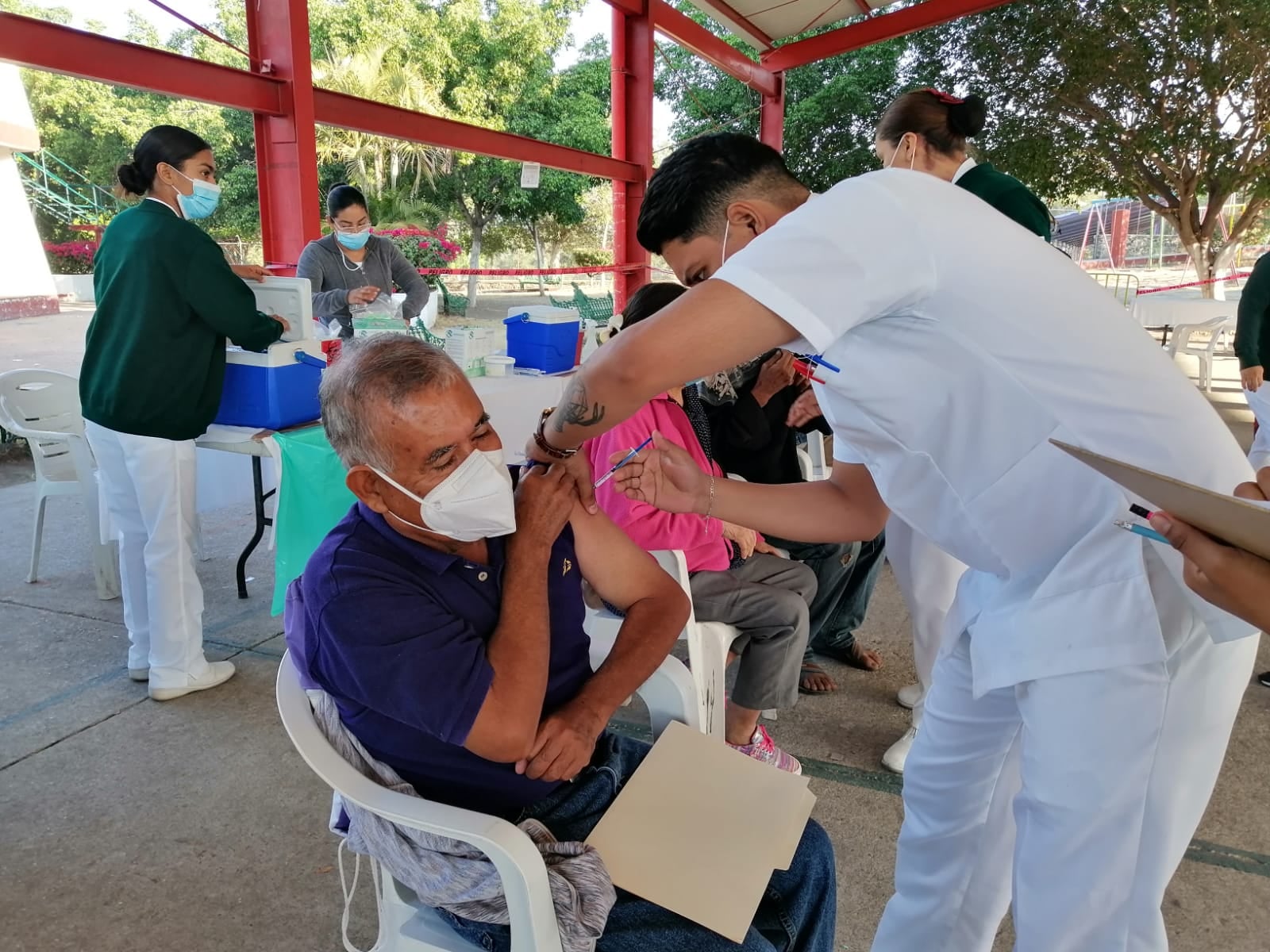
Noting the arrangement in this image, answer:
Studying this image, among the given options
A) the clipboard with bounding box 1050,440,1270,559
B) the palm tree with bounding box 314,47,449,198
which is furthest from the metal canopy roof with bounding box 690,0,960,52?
the clipboard with bounding box 1050,440,1270,559

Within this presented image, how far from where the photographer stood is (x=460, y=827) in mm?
999

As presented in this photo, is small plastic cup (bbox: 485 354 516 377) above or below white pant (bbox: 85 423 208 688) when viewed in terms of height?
above

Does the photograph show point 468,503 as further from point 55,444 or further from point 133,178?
point 55,444

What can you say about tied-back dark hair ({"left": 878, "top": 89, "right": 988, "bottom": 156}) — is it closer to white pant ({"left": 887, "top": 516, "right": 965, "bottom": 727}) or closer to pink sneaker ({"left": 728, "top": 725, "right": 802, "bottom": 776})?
white pant ({"left": 887, "top": 516, "right": 965, "bottom": 727})

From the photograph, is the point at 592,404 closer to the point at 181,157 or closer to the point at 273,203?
the point at 181,157

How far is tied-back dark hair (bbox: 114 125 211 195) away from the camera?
2.60 meters

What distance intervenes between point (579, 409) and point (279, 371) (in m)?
2.11

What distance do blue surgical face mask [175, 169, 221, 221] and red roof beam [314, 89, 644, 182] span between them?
2.36 meters

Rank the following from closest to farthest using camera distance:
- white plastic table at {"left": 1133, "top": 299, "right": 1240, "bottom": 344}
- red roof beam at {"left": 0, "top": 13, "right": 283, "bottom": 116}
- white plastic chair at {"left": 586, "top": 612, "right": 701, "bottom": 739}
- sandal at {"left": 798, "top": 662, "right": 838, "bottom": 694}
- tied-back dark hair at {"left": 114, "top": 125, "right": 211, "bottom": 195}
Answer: white plastic chair at {"left": 586, "top": 612, "right": 701, "bottom": 739}, tied-back dark hair at {"left": 114, "top": 125, "right": 211, "bottom": 195}, sandal at {"left": 798, "top": 662, "right": 838, "bottom": 694}, red roof beam at {"left": 0, "top": 13, "right": 283, "bottom": 116}, white plastic table at {"left": 1133, "top": 299, "right": 1240, "bottom": 344}

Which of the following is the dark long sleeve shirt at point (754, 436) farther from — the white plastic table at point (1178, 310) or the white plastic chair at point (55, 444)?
the white plastic table at point (1178, 310)

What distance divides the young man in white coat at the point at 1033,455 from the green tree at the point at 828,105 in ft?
37.2

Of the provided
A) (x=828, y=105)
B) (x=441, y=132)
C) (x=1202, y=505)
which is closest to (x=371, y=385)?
(x=1202, y=505)

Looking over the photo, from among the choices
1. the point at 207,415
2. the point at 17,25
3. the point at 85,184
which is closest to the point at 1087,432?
the point at 207,415

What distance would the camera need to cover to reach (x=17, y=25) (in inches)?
129
